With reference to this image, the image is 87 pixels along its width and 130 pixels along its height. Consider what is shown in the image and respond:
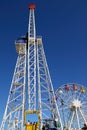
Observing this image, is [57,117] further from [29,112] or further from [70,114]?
[70,114]

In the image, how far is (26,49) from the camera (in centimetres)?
5431

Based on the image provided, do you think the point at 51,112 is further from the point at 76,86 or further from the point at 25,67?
the point at 76,86

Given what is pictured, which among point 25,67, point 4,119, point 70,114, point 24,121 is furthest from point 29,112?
point 70,114

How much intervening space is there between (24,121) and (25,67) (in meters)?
13.7

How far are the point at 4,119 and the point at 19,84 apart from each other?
801cm

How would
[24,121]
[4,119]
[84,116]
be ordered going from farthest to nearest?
[84,116], [4,119], [24,121]

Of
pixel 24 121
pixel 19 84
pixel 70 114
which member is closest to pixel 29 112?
pixel 24 121

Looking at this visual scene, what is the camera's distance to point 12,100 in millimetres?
45938

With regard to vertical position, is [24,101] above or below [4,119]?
above

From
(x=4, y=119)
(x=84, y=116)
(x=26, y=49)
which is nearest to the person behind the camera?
(x=4, y=119)

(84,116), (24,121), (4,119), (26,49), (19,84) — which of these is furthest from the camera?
(84,116)

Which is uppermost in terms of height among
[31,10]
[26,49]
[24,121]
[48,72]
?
[31,10]

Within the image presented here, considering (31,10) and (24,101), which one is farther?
(31,10)

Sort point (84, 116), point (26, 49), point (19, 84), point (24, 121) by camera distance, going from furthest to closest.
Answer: point (84, 116), point (26, 49), point (19, 84), point (24, 121)
